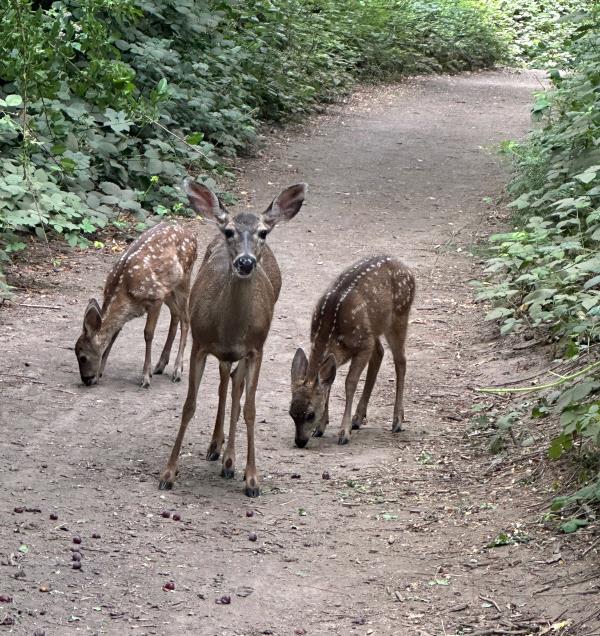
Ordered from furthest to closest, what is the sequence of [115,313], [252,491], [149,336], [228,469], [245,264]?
1. [115,313]
2. [149,336]
3. [228,469]
4. [252,491]
5. [245,264]

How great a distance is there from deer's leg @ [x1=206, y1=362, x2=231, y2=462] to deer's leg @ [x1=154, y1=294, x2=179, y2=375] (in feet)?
6.56

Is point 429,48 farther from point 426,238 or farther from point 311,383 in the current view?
point 311,383

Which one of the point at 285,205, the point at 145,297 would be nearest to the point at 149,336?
the point at 145,297

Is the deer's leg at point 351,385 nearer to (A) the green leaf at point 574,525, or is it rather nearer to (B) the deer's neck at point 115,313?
(B) the deer's neck at point 115,313

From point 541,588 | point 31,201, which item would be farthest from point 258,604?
point 31,201

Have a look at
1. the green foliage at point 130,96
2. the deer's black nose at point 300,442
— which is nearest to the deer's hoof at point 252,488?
the deer's black nose at point 300,442

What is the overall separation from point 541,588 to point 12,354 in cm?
562

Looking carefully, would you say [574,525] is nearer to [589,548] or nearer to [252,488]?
[589,548]

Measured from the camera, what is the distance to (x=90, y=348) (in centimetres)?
961

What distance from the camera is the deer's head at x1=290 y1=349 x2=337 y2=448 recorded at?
866 cm

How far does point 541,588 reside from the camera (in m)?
5.88

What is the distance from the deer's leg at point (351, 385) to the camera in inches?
348

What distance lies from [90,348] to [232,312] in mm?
2378

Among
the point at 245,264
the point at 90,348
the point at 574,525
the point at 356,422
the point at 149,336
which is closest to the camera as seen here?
the point at 574,525
